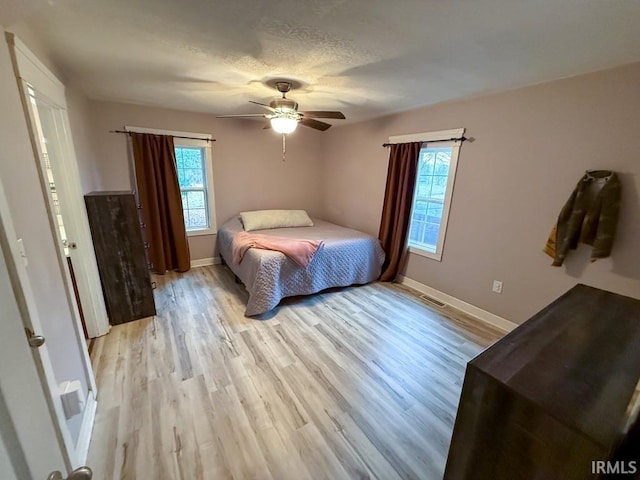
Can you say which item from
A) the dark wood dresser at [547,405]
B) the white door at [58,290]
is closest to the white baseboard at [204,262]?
the white door at [58,290]

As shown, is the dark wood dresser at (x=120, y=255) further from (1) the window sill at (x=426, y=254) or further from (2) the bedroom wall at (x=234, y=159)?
(1) the window sill at (x=426, y=254)

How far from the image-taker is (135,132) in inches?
130

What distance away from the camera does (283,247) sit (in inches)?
113

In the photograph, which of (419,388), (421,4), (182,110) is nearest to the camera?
(421,4)

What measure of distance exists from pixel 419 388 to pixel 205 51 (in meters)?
2.73

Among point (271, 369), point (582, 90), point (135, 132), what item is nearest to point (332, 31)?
point (582, 90)

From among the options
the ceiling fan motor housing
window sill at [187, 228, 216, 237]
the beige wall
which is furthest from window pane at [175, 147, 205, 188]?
the ceiling fan motor housing

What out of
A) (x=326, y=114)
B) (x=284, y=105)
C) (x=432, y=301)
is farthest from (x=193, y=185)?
(x=432, y=301)

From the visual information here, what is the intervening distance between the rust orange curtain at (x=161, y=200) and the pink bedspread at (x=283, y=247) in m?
1.09

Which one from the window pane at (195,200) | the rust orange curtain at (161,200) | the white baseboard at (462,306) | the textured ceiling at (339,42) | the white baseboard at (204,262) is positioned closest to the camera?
the textured ceiling at (339,42)

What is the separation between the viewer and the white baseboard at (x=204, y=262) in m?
4.05

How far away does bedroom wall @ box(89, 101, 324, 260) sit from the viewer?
3225 millimetres

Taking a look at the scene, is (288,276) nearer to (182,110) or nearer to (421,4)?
(421,4)

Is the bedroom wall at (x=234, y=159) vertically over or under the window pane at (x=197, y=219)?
Answer: over
